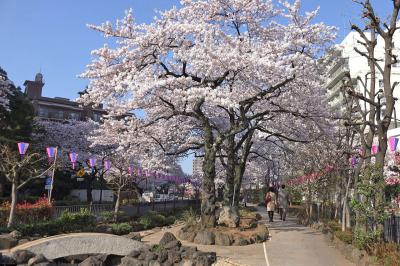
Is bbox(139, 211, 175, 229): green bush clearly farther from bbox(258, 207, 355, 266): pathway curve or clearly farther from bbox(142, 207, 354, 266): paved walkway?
bbox(258, 207, 355, 266): pathway curve

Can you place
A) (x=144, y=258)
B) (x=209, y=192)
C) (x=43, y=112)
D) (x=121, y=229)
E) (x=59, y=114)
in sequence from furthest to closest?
1. (x=59, y=114)
2. (x=43, y=112)
3. (x=121, y=229)
4. (x=209, y=192)
5. (x=144, y=258)

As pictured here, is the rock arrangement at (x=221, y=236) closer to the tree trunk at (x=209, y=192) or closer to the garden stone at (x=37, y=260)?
the tree trunk at (x=209, y=192)

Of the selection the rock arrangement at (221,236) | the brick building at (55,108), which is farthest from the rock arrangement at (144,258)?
the brick building at (55,108)

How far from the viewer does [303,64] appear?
1466 cm

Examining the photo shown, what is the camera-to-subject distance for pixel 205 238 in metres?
13.1

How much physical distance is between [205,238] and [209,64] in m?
5.67

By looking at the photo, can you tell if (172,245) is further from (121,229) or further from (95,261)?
(121,229)

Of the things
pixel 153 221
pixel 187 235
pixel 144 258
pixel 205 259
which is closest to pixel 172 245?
pixel 144 258

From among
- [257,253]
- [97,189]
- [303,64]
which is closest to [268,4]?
[303,64]

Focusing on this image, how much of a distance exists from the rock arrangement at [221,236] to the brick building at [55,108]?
53.6m

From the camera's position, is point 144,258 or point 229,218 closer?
point 144,258

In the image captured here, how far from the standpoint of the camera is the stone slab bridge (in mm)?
9675

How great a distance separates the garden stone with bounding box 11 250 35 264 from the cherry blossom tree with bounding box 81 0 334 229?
19.9ft

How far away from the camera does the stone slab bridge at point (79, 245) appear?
31.7 feet
